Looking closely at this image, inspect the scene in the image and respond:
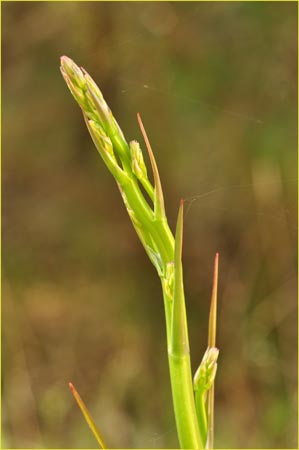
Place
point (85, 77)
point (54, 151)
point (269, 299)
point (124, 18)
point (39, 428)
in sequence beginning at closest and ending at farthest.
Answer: point (85, 77) < point (39, 428) < point (269, 299) < point (124, 18) < point (54, 151)

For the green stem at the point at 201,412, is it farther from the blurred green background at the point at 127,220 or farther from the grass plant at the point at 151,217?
the blurred green background at the point at 127,220

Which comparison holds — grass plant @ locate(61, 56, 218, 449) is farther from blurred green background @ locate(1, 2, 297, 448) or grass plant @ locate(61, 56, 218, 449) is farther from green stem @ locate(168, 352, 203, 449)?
blurred green background @ locate(1, 2, 297, 448)

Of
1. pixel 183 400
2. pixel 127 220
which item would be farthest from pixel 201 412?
pixel 127 220

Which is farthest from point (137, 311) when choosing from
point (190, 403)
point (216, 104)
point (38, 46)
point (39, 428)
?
point (190, 403)

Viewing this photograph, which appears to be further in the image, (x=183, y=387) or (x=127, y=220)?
(x=127, y=220)

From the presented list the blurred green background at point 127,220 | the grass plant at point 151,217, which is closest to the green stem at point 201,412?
the grass plant at point 151,217

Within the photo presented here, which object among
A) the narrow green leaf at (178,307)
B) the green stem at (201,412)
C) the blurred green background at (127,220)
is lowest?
the blurred green background at (127,220)

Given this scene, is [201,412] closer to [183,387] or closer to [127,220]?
[183,387]

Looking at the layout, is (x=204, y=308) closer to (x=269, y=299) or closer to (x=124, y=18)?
(x=269, y=299)
